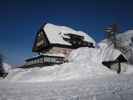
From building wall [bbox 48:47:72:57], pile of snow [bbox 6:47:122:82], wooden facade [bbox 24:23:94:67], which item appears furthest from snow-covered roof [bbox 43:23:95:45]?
pile of snow [bbox 6:47:122:82]

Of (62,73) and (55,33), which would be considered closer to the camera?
(62,73)

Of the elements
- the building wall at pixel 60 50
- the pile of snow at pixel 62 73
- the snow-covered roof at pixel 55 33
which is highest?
the snow-covered roof at pixel 55 33

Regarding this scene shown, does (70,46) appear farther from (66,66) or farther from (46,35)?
(66,66)

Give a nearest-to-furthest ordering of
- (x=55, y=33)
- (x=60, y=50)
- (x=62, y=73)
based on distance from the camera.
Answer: (x=62, y=73) < (x=60, y=50) < (x=55, y=33)

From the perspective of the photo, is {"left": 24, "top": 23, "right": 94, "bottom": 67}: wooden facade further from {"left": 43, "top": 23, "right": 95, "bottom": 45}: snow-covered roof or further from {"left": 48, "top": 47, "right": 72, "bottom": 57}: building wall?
{"left": 43, "top": 23, "right": 95, "bottom": 45}: snow-covered roof

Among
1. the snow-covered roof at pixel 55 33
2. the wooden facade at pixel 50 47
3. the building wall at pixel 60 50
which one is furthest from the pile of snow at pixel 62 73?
the snow-covered roof at pixel 55 33

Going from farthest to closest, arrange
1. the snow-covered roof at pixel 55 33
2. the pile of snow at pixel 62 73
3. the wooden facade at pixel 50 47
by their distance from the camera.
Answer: the snow-covered roof at pixel 55 33 → the wooden facade at pixel 50 47 → the pile of snow at pixel 62 73

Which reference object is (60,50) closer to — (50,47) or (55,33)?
(50,47)

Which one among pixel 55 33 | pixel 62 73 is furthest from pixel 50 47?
pixel 62 73

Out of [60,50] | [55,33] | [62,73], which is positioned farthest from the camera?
[55,33]

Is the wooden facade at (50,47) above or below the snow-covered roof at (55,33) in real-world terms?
below

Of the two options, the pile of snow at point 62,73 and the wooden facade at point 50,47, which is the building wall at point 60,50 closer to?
the wooden facade at point 50,47

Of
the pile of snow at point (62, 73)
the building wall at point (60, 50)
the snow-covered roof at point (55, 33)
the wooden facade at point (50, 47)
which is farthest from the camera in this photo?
the snow-covered roof at point (55, 33)

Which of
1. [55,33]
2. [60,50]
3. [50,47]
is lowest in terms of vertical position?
[60,50]
